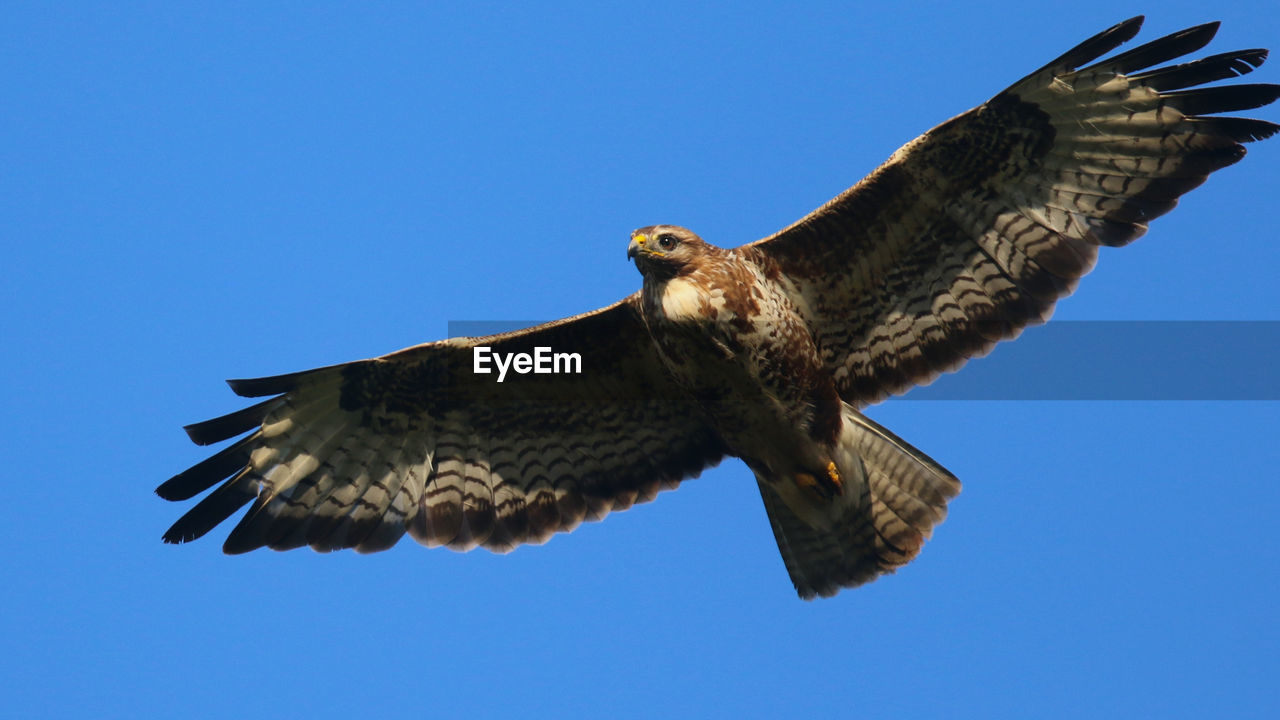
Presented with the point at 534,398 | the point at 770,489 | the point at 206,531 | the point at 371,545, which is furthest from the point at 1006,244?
the point at 206,531

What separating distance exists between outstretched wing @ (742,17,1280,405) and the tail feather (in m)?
0.34

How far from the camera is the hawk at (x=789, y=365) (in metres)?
8.15

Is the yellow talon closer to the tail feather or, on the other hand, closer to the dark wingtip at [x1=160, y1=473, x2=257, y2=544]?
the tail feather

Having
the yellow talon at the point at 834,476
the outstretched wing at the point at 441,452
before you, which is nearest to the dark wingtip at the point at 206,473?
the outstretched wing at the point at 441,452

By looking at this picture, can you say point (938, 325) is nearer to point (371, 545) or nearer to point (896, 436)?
point (896, 436)

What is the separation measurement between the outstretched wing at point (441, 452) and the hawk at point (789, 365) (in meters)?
0.01

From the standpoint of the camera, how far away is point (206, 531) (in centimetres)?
910

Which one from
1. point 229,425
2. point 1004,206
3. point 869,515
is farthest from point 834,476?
point 229,425

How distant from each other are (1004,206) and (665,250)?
1.98 meters

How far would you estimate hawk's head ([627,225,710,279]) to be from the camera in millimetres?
8133

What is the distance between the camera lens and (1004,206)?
8.46m

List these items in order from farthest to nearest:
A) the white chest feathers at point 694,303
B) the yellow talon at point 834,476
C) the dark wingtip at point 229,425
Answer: the dark wingtip at point 229,425 < the yellow talon at point 834,476 < the white chest feathers at point 694,303

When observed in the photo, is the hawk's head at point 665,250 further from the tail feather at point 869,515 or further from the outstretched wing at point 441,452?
the tail feather at point 869,515

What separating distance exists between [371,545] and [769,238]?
3171 millimetres
